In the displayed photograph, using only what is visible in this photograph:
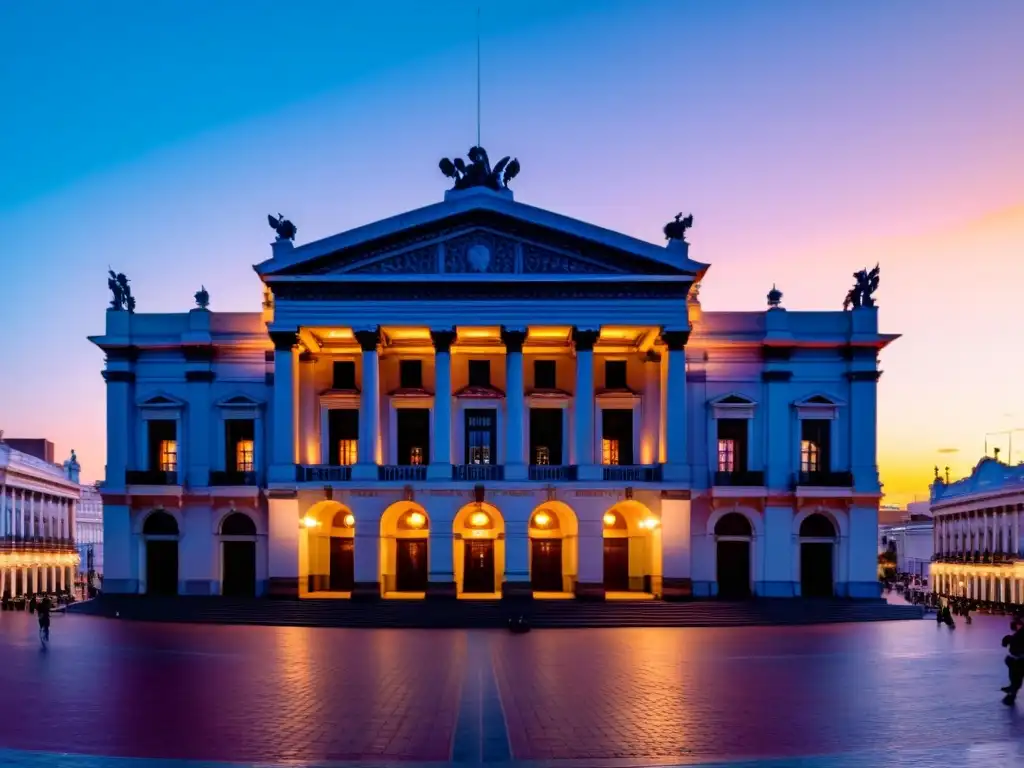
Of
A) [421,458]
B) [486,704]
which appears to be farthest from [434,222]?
[486,704]

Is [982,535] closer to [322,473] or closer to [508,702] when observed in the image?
[322,473]

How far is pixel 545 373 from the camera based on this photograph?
55.2m

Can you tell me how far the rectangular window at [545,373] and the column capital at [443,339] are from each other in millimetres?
5617

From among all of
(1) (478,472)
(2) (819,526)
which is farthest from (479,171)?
(2) (819,526)

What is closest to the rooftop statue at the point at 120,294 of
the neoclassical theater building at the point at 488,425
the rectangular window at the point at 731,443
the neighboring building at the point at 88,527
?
the neoclassical theater building at the point at 488,425

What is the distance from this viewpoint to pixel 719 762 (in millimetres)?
16453

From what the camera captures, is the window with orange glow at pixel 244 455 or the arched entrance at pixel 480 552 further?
the window with orange glow at pixel 244 455

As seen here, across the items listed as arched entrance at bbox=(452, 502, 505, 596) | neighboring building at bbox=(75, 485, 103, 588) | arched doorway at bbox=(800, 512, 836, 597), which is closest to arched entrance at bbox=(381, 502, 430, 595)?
arched entrance at bbox=(452, 502, 505, 596)

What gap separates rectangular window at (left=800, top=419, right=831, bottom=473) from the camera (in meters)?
55.2

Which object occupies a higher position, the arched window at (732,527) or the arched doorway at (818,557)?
the arched window at (732,527)

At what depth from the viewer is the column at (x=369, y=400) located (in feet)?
168

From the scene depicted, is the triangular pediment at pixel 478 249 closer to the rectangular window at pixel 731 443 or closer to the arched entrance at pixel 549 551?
the rectangular window at pixel 731 443

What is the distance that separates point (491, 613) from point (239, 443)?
17257 millimetres

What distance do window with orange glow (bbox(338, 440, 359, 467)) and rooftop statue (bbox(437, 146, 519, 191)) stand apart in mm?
13920
